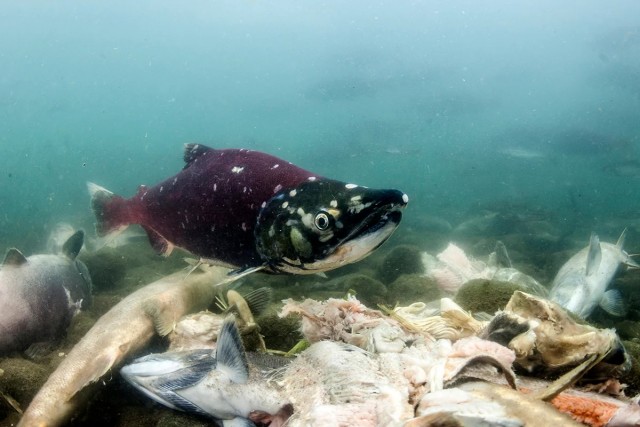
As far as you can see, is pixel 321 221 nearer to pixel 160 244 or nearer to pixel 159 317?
pixel 160 244

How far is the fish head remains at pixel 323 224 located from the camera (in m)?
2.59

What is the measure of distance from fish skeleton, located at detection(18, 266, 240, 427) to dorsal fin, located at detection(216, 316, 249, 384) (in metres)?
0.43

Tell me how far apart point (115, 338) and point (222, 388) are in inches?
68.7

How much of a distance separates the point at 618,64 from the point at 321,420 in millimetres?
83149

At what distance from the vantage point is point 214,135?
139000 millimetres

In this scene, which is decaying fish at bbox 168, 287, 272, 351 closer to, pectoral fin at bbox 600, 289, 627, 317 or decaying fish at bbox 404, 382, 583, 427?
decaying fish at bbox 404, 382, 583, 427

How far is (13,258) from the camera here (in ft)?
16.5

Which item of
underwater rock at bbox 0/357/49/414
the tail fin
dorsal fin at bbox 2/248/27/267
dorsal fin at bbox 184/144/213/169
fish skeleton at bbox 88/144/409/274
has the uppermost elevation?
dorsal fin at bbox 184/144/213/169

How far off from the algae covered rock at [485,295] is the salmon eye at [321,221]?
213 cm

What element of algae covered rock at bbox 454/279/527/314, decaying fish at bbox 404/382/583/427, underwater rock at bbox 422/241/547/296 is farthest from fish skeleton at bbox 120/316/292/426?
underwater rock at bbox 422/241/547/296

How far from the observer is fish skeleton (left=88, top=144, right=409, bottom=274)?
8.66 feet

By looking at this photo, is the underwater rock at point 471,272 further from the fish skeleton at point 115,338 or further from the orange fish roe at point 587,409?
the orange fish roe at point 587,409

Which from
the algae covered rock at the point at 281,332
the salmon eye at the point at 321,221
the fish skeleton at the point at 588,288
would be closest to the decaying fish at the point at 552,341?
the salmon eye at the point at 321,221

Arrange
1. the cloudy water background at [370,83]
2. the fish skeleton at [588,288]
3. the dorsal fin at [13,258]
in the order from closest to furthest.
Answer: the dorsal fin at [13,258]
the fish skeleton at [588,288]
the cloudy water background at [370,83]
